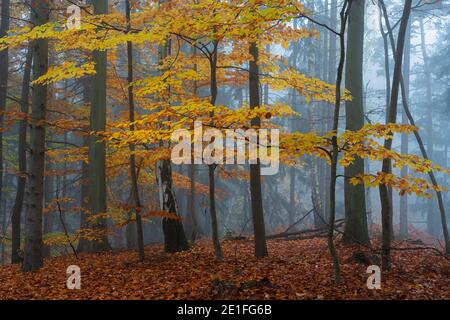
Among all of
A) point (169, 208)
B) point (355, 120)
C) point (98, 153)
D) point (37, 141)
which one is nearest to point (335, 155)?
point (355, 120)

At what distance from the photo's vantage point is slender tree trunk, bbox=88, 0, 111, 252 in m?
12.2

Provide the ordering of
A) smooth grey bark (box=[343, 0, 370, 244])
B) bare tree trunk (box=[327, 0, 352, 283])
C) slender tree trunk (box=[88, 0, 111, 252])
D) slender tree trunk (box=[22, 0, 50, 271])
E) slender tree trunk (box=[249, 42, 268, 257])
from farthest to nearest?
slender tree trunk (box=[88, 0, 111, 252])
smooth grey bark (box=[343, 0, 370, 244])
slender tree trunk (box=[249, 42, 268, 257])
slender tree trunk (box=[22, 0, 50, 271])
bare tree trunk (box=[327, 0, 352, 283])

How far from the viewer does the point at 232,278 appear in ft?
24.3

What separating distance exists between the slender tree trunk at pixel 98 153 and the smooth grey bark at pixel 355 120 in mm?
7375

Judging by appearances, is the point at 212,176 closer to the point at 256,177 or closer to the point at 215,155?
the point at 215,155

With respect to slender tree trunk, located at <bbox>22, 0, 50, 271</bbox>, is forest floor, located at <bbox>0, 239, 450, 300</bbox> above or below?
below

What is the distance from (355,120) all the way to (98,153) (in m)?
7.85

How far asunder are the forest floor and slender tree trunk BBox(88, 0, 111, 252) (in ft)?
5.28

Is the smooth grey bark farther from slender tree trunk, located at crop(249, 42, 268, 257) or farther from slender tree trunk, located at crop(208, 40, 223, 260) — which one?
slender tree trunk, located at crop(208, 40, 223, 260)

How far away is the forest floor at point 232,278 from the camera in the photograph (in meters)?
6.46

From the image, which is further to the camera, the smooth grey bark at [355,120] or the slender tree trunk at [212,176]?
the smooth grey bark at [355,120]

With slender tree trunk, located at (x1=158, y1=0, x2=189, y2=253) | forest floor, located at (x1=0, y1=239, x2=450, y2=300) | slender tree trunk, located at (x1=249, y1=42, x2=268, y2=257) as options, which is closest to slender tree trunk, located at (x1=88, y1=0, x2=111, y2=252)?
forest floor, located at (x1=0, y1=239, x2=450, y2=300)

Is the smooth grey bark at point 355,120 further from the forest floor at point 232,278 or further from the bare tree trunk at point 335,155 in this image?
the bare tree trunk at point 335,155

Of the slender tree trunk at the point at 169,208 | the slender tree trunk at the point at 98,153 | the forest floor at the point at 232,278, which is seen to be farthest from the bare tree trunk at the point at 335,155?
the slender tree trunk at the point at 98,153
